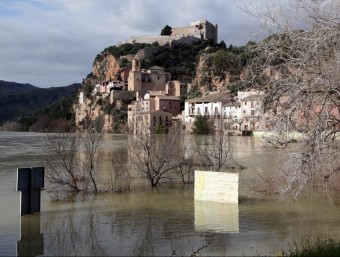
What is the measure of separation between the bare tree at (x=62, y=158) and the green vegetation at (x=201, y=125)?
249 feet

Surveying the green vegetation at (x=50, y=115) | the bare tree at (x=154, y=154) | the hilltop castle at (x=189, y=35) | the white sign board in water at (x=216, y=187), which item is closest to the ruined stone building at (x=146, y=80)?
the hilltop castle at (x=189, y=35)

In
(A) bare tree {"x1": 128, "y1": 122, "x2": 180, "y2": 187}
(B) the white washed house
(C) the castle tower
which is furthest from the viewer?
(C) the castle tower

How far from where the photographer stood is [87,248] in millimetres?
12352

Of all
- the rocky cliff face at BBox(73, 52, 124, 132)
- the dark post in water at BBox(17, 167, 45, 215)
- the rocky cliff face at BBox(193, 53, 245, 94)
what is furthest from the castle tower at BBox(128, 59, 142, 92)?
the dark post in water at BBox(17, 167, 45, 215)

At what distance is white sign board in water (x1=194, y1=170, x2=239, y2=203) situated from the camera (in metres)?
18.7

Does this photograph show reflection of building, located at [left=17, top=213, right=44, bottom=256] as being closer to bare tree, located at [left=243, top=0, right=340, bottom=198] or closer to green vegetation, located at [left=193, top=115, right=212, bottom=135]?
bare tree, located at [left=243, top=0, right=340, bottom=198]

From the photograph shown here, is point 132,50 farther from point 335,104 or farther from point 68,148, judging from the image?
point 335,104

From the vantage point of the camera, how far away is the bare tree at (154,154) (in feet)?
77.2

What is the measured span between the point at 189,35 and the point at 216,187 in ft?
515

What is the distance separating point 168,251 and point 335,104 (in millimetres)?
5579

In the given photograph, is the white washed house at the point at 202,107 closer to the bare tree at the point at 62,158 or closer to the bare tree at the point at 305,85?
the bare tree at the point at 62,158

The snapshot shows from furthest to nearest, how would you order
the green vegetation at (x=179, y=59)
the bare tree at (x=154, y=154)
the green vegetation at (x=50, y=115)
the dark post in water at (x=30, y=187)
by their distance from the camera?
1. the green vegetation at (x=50, y=115)
2. the green vegetation at (x=179, y=59)
3. the bare tree at (x=154, y=154)
4. the dark post in water at (x=30, y=187)

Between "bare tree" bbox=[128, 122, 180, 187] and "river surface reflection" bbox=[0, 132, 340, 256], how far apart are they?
9.73ft

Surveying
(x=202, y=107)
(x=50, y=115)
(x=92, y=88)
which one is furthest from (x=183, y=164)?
(x=50, y=115)
